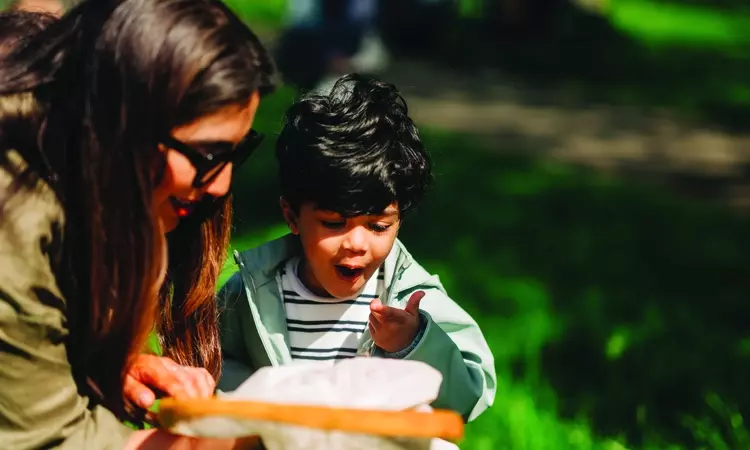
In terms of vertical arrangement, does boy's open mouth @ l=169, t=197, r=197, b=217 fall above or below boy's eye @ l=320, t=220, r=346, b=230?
above

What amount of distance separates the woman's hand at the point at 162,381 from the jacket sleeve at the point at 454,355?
43 cm

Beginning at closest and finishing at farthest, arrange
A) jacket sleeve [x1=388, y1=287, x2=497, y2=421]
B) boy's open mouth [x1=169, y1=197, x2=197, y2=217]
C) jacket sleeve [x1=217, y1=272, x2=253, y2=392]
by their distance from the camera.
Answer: boy's open mouth [x1=169, y1=197, x2=197, y2=217], jacket sleeve [x1=388, y1=287, x2=497, y2=421], jacket sleeve [x1=217, y1=272, x2=253, y2=392]

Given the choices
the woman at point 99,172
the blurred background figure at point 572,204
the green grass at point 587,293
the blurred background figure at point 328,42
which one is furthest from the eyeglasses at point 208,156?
the blurred background figure at point 328,42

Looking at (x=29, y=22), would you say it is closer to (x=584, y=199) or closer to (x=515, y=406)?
(x=515, y=406)

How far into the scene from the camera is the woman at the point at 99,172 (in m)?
2.06

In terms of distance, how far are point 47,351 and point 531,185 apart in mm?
4954

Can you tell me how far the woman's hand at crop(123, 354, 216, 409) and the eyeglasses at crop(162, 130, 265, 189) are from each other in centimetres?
40

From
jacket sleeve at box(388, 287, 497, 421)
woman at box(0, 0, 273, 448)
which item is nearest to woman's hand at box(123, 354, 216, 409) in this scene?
woman at box(0, 0, 273, 448)

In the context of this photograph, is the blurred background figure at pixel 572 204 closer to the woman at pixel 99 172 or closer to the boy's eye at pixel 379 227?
the boy's eye at pixel 379 227

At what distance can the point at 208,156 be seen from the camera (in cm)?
215

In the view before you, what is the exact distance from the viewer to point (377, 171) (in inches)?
95.7

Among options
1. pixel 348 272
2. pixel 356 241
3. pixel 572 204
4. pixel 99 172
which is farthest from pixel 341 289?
pixel 572 204

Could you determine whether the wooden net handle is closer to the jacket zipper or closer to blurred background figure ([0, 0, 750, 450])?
the jacket zipper

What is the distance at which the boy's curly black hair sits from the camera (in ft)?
7.95
